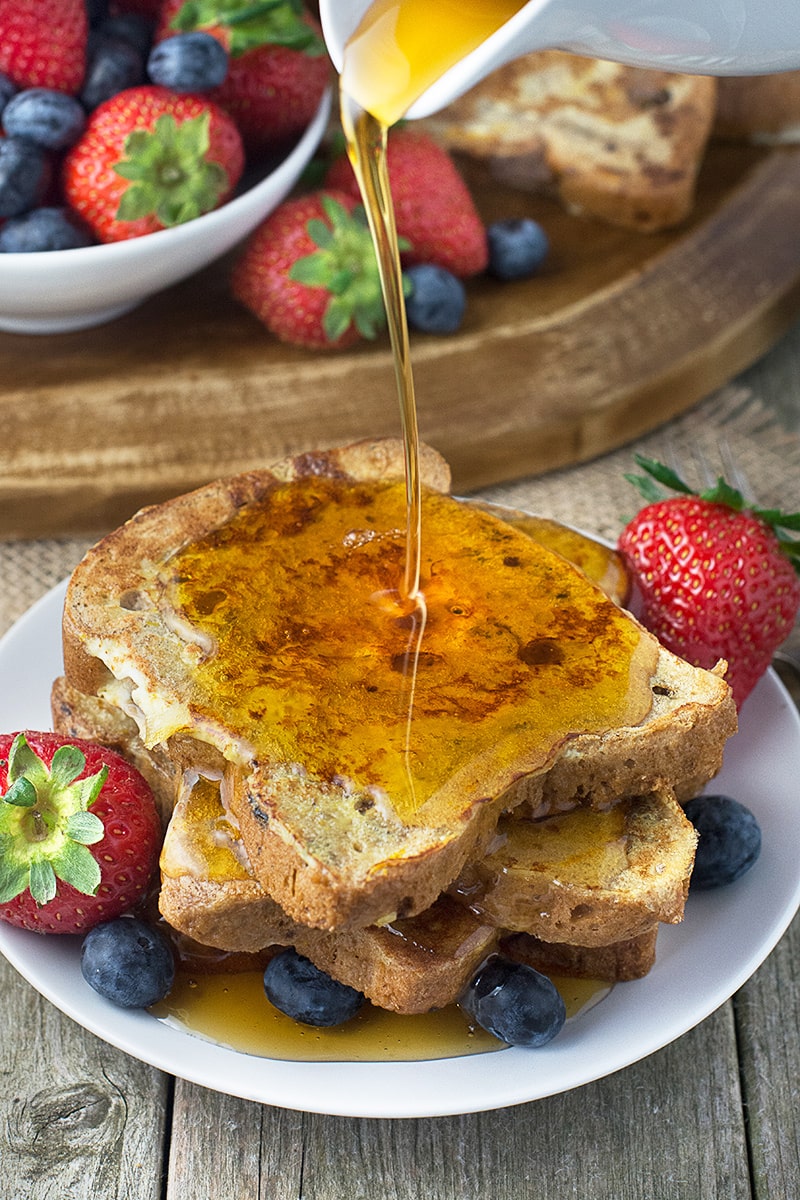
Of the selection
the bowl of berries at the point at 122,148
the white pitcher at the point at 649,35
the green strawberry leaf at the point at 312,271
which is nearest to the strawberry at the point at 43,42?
the bowl of berries at the point at 122,148

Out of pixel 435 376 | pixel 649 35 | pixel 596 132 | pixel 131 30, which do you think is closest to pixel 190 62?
pixel 131 30

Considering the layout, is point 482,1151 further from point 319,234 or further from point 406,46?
point 319,234

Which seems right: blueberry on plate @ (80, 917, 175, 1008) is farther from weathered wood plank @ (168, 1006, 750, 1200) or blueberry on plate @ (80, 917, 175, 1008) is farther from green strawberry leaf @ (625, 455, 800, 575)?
green strawberry leaf @ (625, 455, 800, 575)

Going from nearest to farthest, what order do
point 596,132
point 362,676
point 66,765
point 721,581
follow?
1. point 66,765
2. point 362,676
3. point 721,581
4. point 596,132

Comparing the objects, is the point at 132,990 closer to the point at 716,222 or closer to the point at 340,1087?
the point at 340,1087

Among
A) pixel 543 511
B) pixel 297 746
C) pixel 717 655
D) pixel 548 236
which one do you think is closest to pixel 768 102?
pixel 548 236

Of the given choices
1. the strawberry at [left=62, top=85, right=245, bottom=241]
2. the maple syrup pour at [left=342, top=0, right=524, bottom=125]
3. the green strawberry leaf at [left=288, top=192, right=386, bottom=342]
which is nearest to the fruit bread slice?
the maple syrup pour at [left=342, top=0, right=524, bottom=125]

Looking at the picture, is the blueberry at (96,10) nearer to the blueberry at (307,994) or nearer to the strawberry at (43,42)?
the strawberry at (43,42)
